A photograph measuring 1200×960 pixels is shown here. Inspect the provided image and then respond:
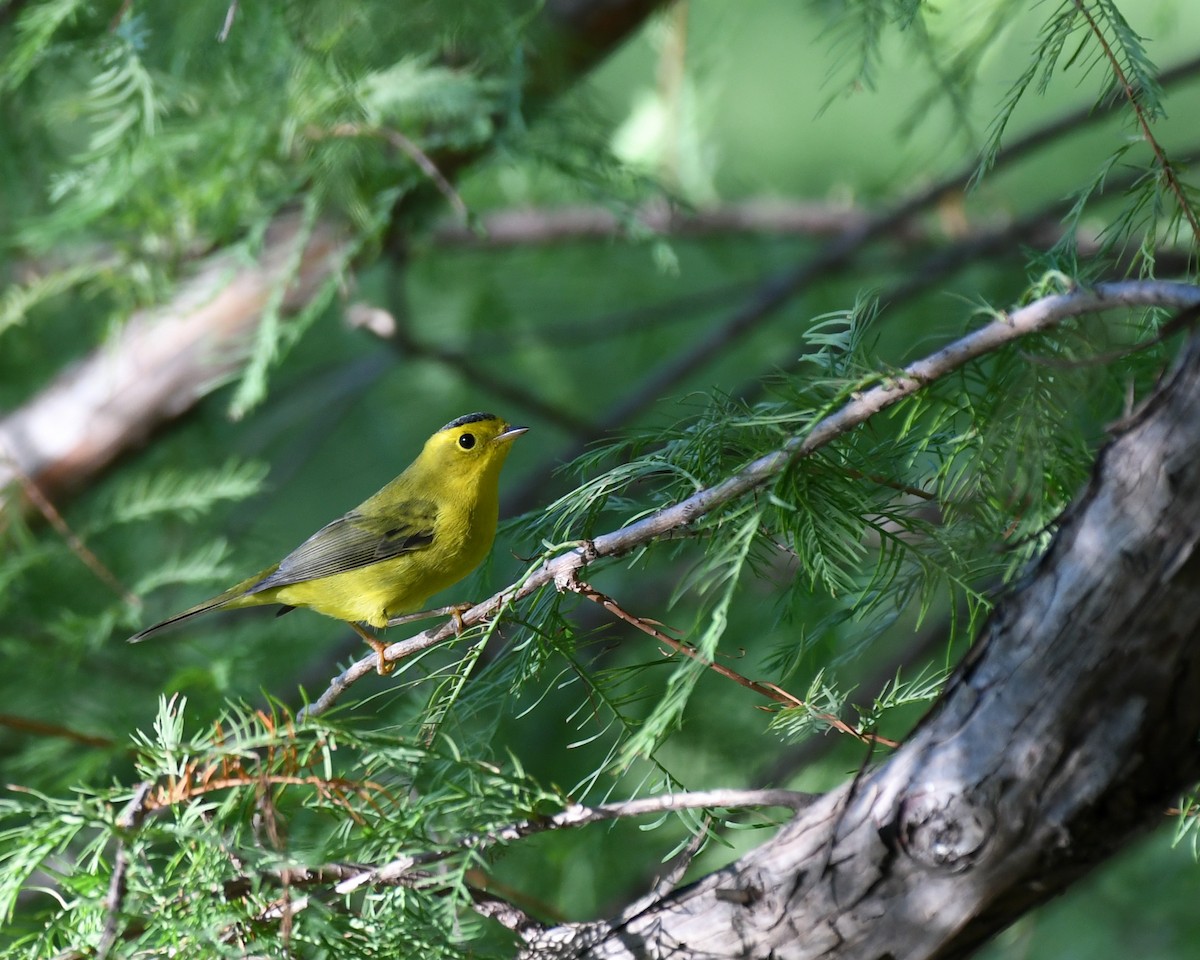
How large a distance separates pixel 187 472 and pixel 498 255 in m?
1.87

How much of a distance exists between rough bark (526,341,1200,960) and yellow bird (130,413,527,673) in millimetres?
1529

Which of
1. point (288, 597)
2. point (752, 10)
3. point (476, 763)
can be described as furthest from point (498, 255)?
point (476, 763)

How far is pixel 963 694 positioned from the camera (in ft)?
4.23

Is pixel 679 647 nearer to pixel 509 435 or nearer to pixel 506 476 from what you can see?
pixel 509 435

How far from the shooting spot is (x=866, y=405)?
4.68 feet

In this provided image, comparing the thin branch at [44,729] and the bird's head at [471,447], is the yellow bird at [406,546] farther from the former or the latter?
the thin branch at [44,729]

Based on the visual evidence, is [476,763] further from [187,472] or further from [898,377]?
[187,472]

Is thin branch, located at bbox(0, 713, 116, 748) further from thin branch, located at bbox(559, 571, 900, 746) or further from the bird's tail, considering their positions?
thin branch, located at bbox(559, 571, 900, 746)

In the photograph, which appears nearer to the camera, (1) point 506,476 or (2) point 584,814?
(2) point 584,814

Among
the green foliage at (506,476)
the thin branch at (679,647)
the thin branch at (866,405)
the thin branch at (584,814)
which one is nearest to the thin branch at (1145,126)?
the green foliage at (506,476)

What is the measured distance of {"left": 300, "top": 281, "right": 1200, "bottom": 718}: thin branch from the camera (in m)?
1.32

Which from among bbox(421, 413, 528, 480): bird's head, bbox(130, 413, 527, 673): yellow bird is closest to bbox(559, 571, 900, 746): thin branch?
bbox(130, 413, 527, 673): yellow bird

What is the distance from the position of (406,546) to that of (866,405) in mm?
1669

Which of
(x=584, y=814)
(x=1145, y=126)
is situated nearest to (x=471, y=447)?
(x=584, y=814)
